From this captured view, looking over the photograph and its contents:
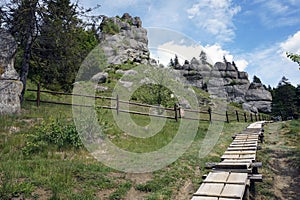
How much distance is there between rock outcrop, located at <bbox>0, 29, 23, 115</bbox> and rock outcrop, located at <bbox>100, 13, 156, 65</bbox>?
136ft

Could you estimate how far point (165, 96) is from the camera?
18.2m

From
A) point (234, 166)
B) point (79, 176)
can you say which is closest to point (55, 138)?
point (79, 176)

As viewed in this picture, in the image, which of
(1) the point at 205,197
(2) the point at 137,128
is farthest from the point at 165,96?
(1) the point at 205,197

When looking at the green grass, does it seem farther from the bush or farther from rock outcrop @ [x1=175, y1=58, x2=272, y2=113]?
rock outcrop @ [x1=175, y1=58, x2=272, y2=113]

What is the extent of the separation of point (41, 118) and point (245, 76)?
69.1 metres

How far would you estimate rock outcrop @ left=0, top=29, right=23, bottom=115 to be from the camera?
34.6 ft

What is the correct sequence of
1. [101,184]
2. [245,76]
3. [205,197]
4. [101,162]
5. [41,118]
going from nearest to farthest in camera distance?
1. [205,197]
2. [101,184]
3. [101,162]
4. [41,118]
5. [245,76]

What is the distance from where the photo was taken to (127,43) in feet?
247

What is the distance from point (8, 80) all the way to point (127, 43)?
66.7m

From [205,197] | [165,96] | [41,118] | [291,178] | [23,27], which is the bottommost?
[291,178]

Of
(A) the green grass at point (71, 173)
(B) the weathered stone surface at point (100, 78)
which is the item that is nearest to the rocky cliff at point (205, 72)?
(B) the weathered stone surface at point (100, 78)

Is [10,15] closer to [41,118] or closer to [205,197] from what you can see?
[41,118]

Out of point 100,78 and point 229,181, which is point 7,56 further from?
point 100,78

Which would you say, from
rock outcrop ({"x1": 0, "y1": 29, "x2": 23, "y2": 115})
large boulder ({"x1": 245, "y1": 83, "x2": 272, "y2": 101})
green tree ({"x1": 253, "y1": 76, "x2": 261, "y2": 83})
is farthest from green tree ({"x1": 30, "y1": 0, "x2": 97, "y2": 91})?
green tree ({"x1": 253, "y1": 76, "x2": 261, "y2": 83})
